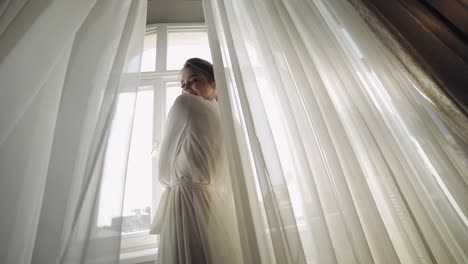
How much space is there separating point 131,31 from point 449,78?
912mm

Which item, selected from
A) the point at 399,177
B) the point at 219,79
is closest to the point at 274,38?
the point at 219,79

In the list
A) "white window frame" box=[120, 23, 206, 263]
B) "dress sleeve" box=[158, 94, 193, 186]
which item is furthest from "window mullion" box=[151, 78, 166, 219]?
"dress sleeve" box=[158, 94, 193, 186]

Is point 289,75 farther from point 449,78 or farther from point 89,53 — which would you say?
point 89,53

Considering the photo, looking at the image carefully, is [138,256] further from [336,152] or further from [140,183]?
[336,152]

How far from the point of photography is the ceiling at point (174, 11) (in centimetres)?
156

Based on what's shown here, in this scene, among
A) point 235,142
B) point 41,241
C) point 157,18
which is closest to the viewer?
point 41,241

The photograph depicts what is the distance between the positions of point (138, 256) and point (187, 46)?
64.7 inches

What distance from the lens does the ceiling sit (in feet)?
5.13

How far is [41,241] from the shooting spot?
1.18 feet

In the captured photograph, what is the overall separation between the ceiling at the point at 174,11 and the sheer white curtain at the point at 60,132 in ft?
4.05

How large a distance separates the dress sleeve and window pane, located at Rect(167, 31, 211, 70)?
3.43 ft

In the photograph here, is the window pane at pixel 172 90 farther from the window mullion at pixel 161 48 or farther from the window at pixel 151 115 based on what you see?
the window mullion at pixel 161 48

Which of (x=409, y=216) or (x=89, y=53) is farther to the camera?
(x=89, y=53)

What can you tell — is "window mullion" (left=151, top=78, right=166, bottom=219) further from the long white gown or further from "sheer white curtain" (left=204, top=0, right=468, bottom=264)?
"sheer white curtain" (left=204, top=0, right=468, bottom=264)
